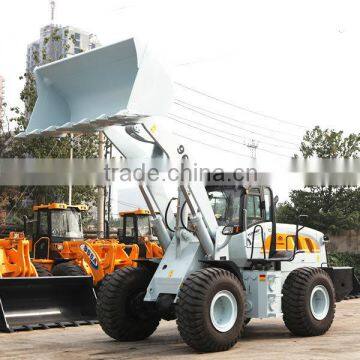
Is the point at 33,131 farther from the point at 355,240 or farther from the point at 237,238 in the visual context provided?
the point at 355,240

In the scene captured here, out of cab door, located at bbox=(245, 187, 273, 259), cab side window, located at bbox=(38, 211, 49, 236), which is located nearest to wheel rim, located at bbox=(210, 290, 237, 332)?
cab door, located at bbox=(245, 187, 273, 259)

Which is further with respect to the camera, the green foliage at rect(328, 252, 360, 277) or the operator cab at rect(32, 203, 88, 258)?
the green foliage at rect(328, 252, 360, 277)

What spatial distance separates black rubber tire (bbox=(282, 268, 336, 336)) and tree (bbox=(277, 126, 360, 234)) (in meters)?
20.5

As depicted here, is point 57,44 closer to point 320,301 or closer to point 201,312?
point 320,301

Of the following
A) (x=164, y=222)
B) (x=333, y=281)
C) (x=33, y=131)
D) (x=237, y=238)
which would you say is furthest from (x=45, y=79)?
(x=333, y=281)

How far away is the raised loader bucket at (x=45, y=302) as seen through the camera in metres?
11.8

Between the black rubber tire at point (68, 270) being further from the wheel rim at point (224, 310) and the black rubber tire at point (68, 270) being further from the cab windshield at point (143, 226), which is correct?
the wheel rim at point (224, 310)

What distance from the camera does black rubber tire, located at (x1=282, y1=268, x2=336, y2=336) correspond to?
10.6 m

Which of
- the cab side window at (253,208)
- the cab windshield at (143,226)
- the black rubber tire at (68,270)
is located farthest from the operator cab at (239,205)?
the cab windshield at (143,226)

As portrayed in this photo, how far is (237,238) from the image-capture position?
1060 cm

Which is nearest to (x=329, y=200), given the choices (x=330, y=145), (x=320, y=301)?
(x=330, y=145)

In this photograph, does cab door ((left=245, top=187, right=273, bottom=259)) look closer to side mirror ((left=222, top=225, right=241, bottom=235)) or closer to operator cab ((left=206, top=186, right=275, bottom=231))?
operator cab ((left=206, top=186, right=275, bottom=231))

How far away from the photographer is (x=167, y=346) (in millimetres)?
10164

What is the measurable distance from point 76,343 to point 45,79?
167 inches
